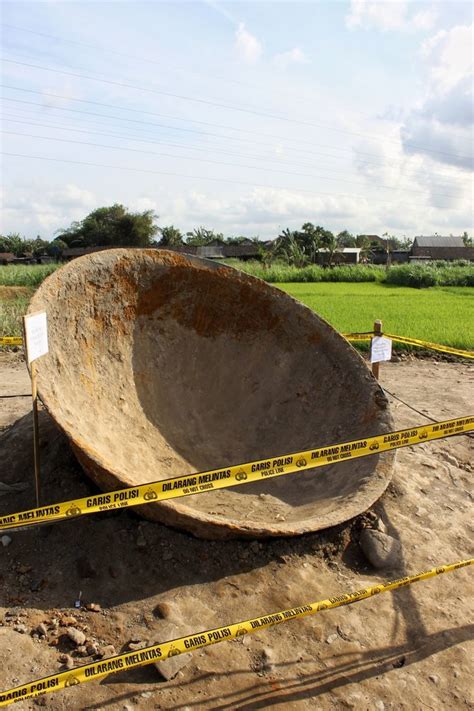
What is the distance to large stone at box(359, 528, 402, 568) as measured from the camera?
11.0ft

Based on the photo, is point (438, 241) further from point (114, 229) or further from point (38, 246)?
point (38, 246)

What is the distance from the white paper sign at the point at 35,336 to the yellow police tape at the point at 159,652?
1.52 metres

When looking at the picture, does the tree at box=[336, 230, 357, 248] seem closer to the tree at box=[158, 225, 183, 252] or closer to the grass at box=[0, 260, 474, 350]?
the tree at box=[158, 225, 183, 252]

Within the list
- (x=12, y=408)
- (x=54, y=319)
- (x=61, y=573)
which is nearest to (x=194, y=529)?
(x=61, y=573)

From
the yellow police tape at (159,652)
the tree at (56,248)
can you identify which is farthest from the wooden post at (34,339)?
the tree at (56,248)

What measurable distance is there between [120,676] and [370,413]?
8.41 ft

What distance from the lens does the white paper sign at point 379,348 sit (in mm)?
5359

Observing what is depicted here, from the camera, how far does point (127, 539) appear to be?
3143 millimetres

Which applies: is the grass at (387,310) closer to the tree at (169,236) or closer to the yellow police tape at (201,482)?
the yellow police tape at (201,482)

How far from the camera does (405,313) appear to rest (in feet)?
46.3

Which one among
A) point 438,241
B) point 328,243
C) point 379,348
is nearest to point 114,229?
point 328,243

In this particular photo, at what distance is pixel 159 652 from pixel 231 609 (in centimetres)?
66

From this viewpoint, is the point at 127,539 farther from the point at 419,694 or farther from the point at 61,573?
the point at 419,694

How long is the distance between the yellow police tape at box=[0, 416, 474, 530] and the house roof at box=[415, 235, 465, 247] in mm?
53149
